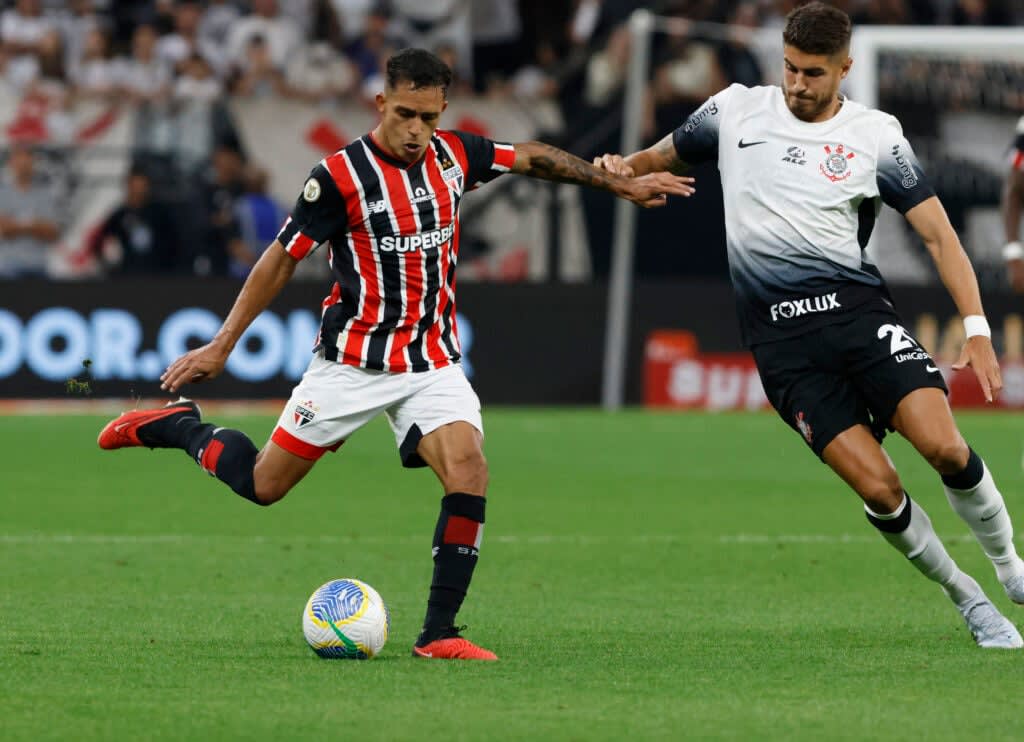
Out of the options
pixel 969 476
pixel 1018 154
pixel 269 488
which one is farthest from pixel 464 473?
pixel 1018 154

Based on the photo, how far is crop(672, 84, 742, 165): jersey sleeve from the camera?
7.16 meters

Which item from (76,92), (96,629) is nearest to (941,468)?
(96,629)

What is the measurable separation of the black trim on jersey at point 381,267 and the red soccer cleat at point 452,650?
105 cm

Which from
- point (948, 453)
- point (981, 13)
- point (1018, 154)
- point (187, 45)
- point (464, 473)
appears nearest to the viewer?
point (948, 453)

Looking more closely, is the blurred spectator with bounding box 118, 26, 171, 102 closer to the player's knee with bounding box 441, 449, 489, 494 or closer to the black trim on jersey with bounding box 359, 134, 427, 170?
the black trim on jersey with bounding box 359, 134, 427, 170

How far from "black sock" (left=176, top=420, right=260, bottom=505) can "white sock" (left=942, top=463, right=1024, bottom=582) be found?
261cm

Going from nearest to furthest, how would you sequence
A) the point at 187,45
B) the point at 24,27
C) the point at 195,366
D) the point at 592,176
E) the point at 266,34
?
the point at 195,366 < the point at 592,176 < the point at 24,27 < the point at 187,45 < the point at 266,34

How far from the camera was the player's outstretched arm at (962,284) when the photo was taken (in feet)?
21.0

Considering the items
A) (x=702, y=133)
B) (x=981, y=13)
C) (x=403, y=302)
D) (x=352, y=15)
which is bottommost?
(x=403, y=302)

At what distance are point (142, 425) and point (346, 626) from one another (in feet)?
5.91

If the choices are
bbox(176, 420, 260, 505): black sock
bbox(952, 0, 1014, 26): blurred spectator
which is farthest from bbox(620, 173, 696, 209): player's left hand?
bbox(952, 0, 1014, 26): blurred spectator

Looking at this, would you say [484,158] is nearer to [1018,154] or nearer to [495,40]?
[1018,154]

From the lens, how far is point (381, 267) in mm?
6828

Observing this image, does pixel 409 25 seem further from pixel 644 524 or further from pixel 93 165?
pixel 644 524
